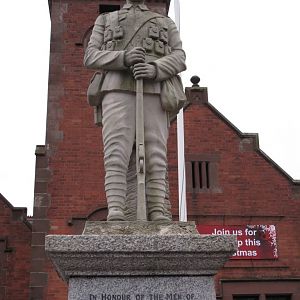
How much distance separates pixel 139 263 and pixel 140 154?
1066 mm

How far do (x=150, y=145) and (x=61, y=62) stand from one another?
50.8ft

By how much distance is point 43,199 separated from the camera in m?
18.7

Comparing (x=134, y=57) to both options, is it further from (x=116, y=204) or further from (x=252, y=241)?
(x=252, y=241)

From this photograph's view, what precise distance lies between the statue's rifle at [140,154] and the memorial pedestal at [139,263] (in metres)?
0.54

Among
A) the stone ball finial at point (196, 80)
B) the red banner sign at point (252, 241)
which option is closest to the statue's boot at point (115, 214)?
the red banner sign at point (252, 241)

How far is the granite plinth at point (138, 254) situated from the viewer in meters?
4.62

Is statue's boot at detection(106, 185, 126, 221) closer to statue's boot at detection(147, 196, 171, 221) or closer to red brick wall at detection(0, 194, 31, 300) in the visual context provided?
statue's boot at detection(147, 196, 171, 221)

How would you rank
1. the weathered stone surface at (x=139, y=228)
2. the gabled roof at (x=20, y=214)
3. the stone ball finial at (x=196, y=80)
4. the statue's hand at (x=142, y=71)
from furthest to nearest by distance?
the stone ball finial at (x=196, y=80) → the gabled roof at (x=20, y=214) → the statue's hand at (x=142, y=71) → the weathered stone surface at (x=139, y=228)

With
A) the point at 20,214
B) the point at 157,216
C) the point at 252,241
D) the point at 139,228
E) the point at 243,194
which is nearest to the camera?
the point at 139,228

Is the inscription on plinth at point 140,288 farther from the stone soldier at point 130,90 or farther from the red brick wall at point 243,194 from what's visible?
the red brick wall at point 243,194

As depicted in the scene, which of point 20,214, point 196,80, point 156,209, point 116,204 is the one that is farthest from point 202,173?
point 116,204

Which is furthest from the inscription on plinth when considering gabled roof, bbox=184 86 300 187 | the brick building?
gabled roof, bbox=184 86 300 187

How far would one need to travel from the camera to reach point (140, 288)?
4730 millimetres

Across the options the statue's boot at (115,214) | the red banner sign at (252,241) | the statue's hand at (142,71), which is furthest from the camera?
the red banner sign at (252,241)
